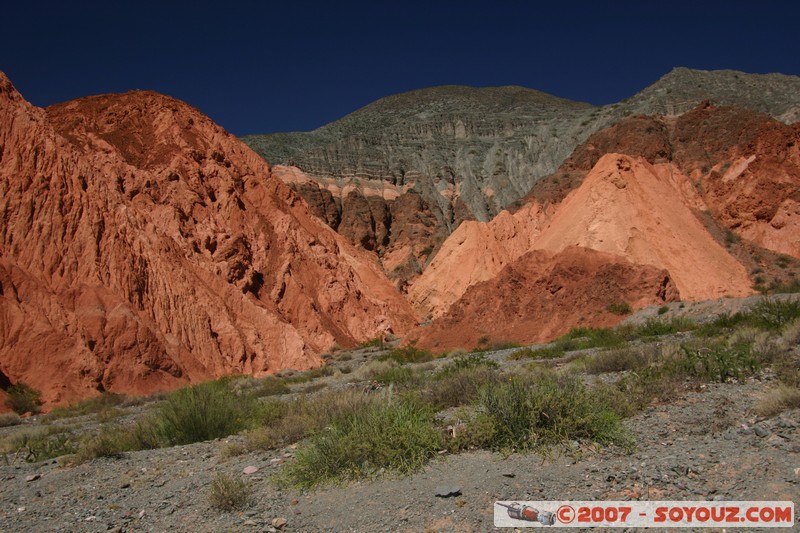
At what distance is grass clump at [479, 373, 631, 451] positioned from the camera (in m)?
7.54

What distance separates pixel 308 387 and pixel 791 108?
75038 mm

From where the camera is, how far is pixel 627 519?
217 inches

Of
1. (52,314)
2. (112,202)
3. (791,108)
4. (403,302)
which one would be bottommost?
(403,302)

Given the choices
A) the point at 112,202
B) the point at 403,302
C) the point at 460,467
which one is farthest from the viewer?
the point at 403,302

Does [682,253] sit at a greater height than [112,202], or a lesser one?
lesser

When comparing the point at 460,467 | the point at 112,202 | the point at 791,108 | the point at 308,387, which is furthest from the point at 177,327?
the point at 791,108

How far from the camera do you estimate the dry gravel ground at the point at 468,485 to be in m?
6.00

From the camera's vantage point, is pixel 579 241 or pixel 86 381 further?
pixel 579 241

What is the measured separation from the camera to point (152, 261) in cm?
3144

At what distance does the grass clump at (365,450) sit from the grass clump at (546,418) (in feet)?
2.76

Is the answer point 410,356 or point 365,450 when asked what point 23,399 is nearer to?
point 410,356

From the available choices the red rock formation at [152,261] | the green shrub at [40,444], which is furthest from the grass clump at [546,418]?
the red rock formation at [152,261]

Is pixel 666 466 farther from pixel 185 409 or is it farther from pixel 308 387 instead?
pixel 308 387

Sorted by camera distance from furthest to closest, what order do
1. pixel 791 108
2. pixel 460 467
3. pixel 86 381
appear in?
1. pixel 791 108
2. pixel 86 381
3. pixel 460 467
